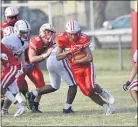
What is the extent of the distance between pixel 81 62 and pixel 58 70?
57cm

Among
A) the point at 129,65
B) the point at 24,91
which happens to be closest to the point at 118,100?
A: the point at 24,91

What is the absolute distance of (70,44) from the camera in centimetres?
1153

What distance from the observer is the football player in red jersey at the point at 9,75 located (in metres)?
11.2

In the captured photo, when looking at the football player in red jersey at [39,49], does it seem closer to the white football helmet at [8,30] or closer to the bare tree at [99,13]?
the white football helmet at [8,30]

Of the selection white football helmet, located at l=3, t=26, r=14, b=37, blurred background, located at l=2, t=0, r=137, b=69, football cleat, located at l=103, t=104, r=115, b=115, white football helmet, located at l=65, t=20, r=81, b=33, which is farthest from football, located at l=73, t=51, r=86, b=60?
blurred background, located at l=2, t=0, r=137, b=69

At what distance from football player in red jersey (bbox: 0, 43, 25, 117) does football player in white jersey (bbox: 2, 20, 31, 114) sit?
0.74ft

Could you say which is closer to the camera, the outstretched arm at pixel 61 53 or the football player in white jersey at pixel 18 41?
the outstretched arm at pixel 61 53

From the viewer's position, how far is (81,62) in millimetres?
11422

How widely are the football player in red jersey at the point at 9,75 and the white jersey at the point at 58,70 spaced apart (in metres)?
0.73

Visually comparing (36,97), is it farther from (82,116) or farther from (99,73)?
(99,73)

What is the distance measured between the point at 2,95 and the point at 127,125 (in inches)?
91.7

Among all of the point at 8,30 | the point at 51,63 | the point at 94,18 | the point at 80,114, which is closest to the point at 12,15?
the point at 8,30

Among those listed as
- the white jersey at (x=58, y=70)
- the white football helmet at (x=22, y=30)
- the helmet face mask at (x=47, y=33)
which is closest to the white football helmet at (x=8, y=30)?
the white football helmet at (x=22, y=30)

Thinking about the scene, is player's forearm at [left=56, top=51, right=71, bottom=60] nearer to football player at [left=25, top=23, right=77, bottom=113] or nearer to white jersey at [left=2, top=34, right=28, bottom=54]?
football player at [left=25, top=23, right=77, bottom=113]
